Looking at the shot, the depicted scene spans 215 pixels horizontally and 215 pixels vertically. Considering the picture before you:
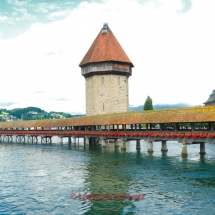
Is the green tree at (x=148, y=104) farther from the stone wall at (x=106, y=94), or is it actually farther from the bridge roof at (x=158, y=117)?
the bridge roof at (x=158, y=117)

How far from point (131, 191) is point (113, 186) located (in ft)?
4.62

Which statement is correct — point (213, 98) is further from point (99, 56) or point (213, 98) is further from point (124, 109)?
point (99, 56)

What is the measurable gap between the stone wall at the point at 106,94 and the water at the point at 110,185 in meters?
26.8

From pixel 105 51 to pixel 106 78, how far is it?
15.3ft

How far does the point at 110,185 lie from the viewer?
56.8 ft

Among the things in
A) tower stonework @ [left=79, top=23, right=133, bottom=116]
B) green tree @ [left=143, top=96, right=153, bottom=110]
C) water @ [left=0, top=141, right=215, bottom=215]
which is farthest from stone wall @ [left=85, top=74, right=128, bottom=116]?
water @ [left=0, top=141, right=215, bottom=215]

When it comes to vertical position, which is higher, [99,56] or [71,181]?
[99,56]

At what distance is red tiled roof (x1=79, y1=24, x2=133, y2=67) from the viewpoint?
53.5m

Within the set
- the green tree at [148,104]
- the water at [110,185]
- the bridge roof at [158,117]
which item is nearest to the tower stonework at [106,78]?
the bridge roof at [158,117]

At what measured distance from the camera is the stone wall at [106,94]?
2095 inches

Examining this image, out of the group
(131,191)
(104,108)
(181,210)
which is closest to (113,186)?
(131,191)

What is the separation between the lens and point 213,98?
69.0 metres

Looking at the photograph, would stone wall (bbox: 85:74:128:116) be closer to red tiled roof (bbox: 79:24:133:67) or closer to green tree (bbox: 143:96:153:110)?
red tiled roof (bbox: 79:24:133:67)

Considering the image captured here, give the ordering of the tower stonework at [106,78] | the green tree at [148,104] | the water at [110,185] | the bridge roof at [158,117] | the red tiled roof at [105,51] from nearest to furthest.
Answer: the water at [110,185]
the bridge roof at [158,117]
the tower stonework at [106,78]
the red tiled roof at [105,51]
the green tree at [148,104]
